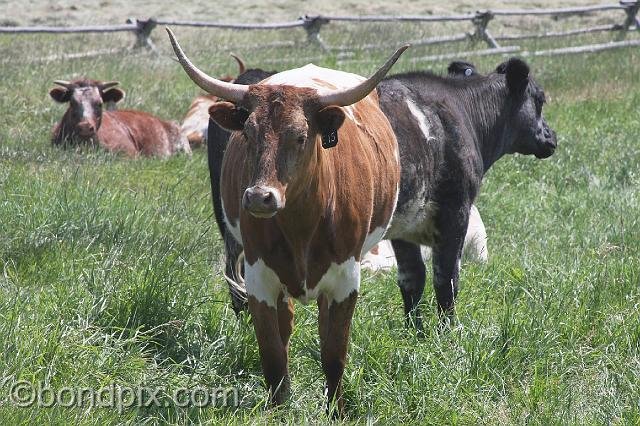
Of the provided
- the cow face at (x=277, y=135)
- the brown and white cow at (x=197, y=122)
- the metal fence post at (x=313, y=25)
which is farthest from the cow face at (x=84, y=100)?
the metal fence post at (x=313, y=25)

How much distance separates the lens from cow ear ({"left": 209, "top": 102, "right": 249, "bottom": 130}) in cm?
504

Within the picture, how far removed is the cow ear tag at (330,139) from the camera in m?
5.02

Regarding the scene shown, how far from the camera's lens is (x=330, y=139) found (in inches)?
198

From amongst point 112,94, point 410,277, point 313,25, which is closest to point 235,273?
point 410,277

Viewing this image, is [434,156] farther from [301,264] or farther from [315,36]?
[315,36]

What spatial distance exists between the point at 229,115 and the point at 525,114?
11.4ft

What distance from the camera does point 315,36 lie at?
2161 cm

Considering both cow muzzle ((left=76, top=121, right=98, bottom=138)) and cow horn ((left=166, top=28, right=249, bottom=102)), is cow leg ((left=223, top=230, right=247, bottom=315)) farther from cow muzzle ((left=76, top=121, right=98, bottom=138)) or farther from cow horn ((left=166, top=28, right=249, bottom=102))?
cow muzzle ((left=76, top=121, right=98, bottom=138))

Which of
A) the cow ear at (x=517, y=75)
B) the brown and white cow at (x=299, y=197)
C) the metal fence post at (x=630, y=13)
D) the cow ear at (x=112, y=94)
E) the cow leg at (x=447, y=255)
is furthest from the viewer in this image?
the metal fence post at (x=630, y=13)

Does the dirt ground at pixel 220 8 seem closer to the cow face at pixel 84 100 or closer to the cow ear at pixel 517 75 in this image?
the cow face at pixel 84 100

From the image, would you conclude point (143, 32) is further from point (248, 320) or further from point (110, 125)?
point (248, 320)

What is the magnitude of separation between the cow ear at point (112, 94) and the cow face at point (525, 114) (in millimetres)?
6660

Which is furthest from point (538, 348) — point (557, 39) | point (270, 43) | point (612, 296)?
point (557, 39)

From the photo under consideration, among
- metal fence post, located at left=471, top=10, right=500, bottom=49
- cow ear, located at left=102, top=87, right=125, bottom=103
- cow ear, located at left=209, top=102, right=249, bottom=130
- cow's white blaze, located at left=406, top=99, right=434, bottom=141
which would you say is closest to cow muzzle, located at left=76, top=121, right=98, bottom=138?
cow ear, located at left=102, top=87, right=125, bottom=103
